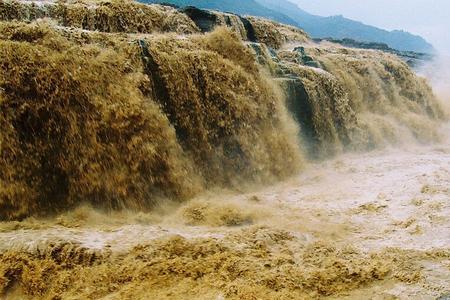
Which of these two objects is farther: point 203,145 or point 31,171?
point 203,145

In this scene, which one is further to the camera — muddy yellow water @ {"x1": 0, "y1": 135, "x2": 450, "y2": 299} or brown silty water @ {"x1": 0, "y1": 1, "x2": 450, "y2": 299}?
brown silty water @ {"x1": 0, "y1": 1, "x2": 450, "y2": 299}

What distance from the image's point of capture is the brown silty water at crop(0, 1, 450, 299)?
4457mm

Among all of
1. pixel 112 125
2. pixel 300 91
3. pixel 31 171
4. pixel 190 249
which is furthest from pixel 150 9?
pixel 190 249

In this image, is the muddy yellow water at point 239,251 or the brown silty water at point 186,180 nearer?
the muddy yellow water at point 239,251

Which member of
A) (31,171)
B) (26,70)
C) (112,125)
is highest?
(26,70)

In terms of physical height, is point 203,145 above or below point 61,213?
above

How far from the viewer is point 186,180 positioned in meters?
7.39

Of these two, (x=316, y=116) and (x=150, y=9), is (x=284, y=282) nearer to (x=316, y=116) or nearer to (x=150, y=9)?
(x=316, y=116)

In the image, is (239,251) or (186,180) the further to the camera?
(186,180)

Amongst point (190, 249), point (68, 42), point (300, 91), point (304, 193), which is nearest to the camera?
point (190, 249)

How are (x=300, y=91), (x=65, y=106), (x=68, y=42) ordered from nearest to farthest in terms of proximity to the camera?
(x=65, y=106), (x=68, y=42), (x=300, y=91)

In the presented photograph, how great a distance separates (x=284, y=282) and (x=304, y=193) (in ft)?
12.1

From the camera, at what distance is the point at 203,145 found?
320 inches

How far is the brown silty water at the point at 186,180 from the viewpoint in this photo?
4.46 metres
